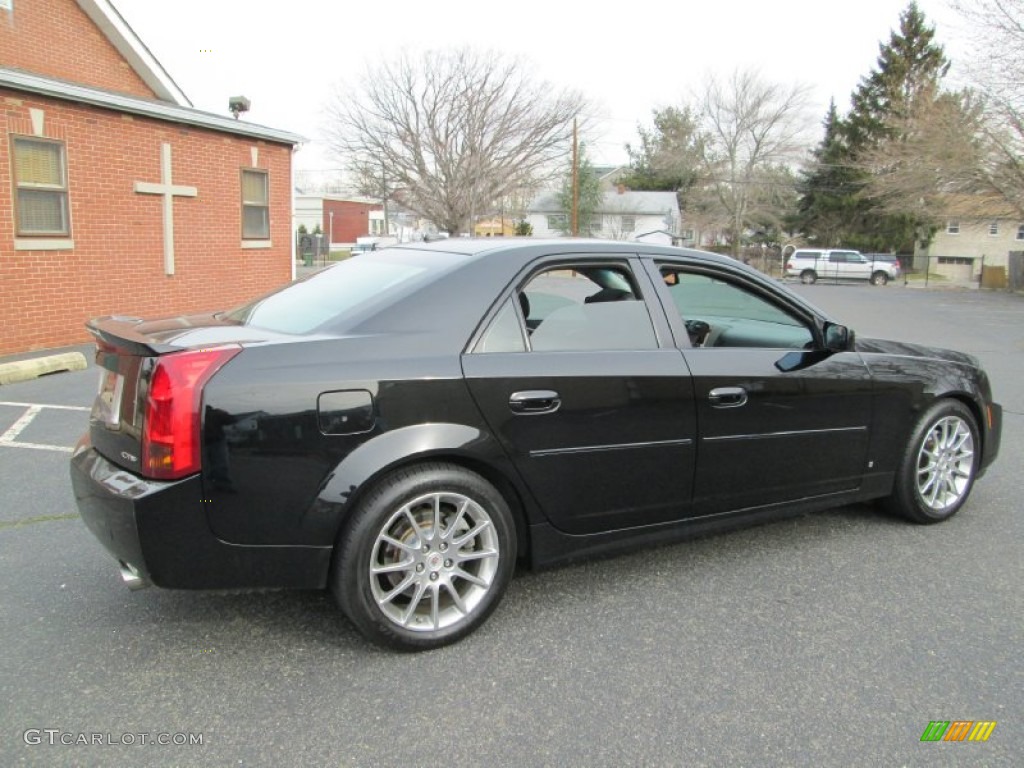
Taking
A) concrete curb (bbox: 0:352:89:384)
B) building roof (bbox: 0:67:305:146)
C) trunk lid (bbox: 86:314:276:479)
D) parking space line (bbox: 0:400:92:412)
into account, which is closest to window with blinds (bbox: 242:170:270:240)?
building roof (bbox: 0:67:305:146)

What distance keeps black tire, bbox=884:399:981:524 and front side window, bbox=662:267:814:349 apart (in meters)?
0.86

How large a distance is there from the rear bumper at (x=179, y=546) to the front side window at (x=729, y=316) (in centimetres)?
202

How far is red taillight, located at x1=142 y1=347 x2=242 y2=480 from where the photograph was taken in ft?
8.54

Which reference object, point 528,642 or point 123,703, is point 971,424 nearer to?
point 528,642

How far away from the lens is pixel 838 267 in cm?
4072

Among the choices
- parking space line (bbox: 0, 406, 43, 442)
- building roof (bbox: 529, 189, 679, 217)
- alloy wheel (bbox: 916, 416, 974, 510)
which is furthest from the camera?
building roof (bbox: 529, 189, 679, 217)

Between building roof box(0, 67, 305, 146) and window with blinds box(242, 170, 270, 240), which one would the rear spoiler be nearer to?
building roof box(0, 67, 305, 146)

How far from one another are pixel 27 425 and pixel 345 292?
14.3 ft

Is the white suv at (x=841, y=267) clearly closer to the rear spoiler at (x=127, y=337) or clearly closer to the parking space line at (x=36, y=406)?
the parking space line at (x=36, y=406)

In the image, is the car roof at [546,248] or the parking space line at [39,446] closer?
the car roof at [546,248]

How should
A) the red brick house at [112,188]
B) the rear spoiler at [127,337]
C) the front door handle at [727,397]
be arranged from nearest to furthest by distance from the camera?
the rear spoiler at [127,337] < the front door handle at [727,397] < the red brick house at [112,188]

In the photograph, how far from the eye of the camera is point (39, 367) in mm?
8641

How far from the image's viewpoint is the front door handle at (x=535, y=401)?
120 inches

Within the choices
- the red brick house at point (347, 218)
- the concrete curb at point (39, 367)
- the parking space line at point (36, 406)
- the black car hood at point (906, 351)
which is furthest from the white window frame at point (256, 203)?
the red brick house at point (347, 218)
